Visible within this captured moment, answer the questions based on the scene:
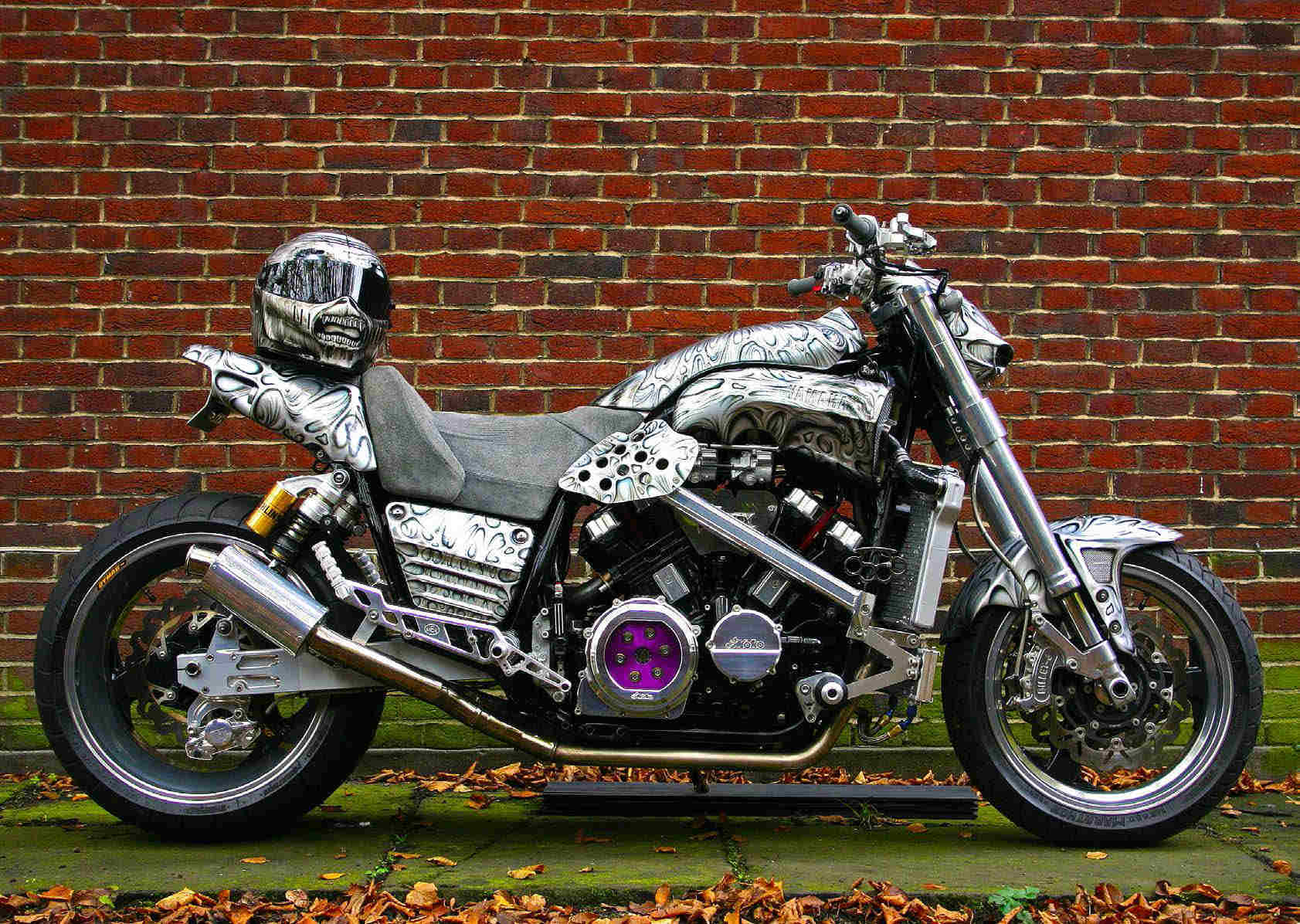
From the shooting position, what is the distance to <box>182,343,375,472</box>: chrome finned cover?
3.28 metres

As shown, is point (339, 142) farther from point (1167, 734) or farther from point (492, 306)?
point (1167, 734)

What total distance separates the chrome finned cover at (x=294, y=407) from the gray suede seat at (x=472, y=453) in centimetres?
5

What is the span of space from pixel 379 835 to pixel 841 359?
179cm

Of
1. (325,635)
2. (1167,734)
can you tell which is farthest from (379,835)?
(1167,734)

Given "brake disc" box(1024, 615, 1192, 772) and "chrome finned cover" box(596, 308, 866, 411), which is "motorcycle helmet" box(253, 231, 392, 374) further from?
"brake disc" box(1024, 615, 1192, 772)

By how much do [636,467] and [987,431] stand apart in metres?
0.93

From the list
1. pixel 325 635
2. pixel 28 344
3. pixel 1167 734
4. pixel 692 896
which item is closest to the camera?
pixel 692 896

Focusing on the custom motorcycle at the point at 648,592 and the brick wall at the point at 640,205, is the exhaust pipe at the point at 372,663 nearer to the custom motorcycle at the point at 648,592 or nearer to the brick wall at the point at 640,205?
the custom motorcycle at the point at 648,592

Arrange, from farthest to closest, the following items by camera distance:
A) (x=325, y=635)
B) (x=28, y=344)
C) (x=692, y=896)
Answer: (x=28, y=344) → (x=325, y=635) → (x=692, y=896)

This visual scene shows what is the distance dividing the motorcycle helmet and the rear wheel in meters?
0.45

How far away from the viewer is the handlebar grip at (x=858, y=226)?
3.25 m

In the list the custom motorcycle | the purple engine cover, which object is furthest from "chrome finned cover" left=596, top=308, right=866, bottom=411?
the purple engine cover

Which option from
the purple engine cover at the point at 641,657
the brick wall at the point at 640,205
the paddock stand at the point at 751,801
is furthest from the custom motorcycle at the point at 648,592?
the brick wall at the point at 640,205

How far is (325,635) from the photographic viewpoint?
3217 millimetres
